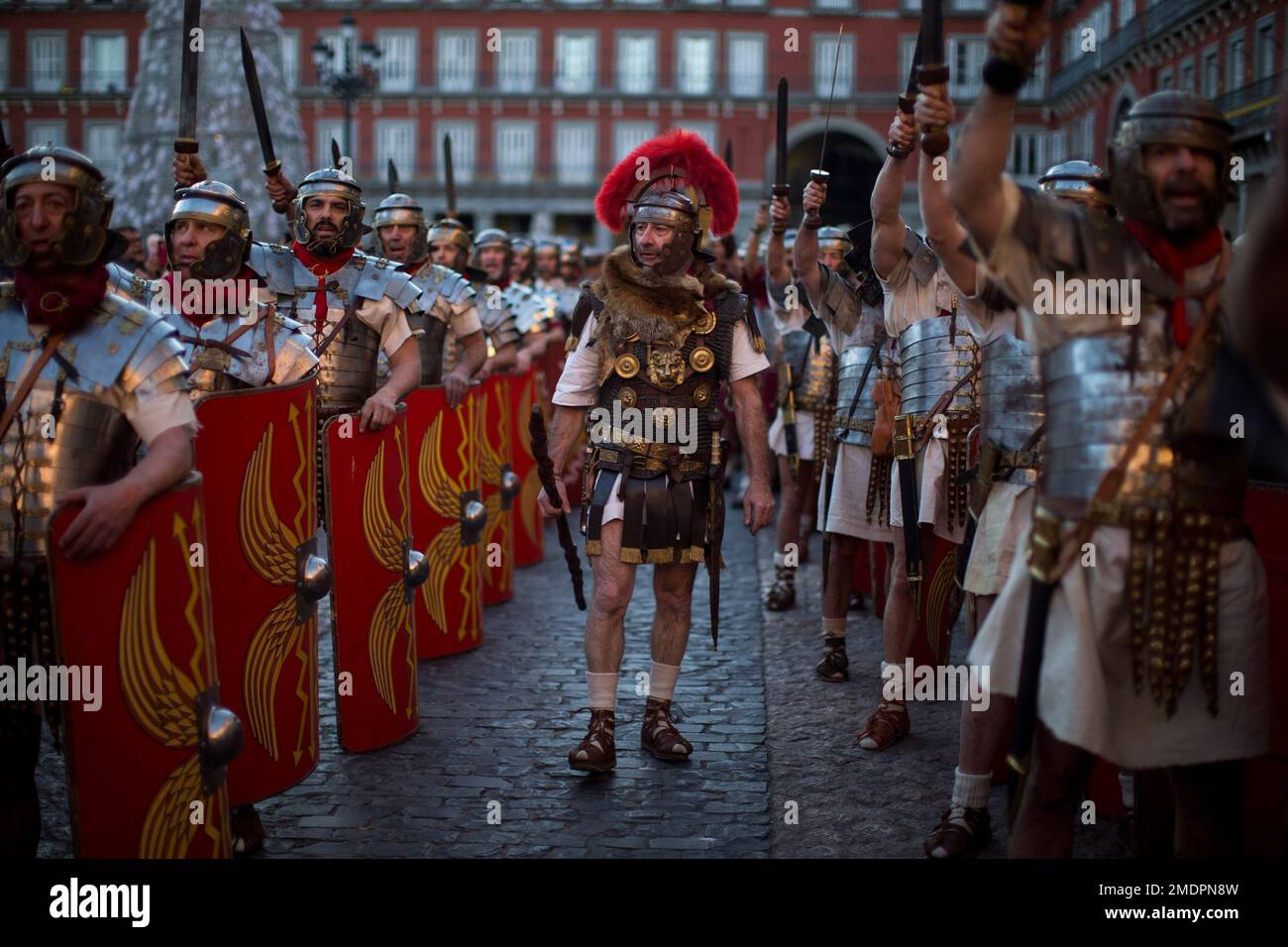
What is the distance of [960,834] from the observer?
14.5ft

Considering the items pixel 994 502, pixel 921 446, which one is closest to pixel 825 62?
pixel 921 446

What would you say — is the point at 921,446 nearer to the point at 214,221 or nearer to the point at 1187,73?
the point at 214,221

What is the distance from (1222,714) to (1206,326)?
0.92 m

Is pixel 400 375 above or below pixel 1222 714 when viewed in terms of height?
above

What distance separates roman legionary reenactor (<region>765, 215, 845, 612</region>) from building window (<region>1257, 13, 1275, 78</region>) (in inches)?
780

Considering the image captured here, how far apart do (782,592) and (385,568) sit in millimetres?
3866

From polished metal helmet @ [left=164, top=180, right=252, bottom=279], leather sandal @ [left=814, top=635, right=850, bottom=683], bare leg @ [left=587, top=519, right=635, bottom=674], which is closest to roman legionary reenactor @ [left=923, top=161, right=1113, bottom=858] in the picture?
bare leg @ [left=587, top=519, right=635, bottom=674]

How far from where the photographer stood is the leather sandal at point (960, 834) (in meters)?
4.38

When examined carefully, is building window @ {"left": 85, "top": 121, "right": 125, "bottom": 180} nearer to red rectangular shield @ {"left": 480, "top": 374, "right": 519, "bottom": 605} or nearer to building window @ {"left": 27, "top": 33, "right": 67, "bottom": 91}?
building window @ {"left": 27, "top": 33, "right": 67, "bottom": 91}

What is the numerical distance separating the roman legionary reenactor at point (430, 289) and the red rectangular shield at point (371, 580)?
1.99 metres

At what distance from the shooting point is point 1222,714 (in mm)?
3273

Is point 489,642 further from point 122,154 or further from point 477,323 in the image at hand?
point 122,154

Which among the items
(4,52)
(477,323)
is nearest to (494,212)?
(4,52)

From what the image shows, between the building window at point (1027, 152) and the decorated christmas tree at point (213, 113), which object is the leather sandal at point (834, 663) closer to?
the decorated christmas tree at point (213, 113)
